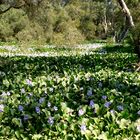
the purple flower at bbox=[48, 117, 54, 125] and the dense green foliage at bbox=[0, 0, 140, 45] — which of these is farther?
the dense green foliage at bbox=[0, 0, 140, 45]

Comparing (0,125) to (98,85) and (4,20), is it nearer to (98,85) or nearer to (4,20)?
(98,85)

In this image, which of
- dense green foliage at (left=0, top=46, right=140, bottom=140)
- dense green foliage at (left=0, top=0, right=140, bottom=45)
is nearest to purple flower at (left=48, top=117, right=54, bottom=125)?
dense green foliage at (left=0, top=46, right=140, bottom=140)

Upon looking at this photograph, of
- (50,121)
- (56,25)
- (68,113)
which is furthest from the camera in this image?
(56,25)

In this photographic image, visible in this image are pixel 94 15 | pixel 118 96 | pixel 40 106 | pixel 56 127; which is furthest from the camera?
pixel 94 15

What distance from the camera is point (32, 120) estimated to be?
19.8 ft

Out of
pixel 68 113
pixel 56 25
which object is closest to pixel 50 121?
pixel 68 113

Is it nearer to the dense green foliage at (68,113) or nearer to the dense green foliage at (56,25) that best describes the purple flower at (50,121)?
the dense green foliage at (68,113)

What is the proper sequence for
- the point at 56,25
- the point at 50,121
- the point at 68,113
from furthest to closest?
the point at 56,25, the point at 68,113, the point at 50,121

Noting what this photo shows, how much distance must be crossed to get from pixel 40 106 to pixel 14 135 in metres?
1.06

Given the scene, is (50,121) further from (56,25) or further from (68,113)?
(56,25)

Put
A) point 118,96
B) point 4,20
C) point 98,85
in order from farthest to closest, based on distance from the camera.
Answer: point 4,20
point 98,85
point 118,96

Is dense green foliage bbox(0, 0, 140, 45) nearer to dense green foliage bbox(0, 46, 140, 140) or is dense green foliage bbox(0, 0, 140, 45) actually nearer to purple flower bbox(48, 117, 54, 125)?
dense green foliage bbox(0, 46, 140, 140)

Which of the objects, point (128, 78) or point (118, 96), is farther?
point (128, 78)

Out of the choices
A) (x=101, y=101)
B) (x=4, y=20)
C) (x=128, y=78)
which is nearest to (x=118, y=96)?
(x=101, y=101)
